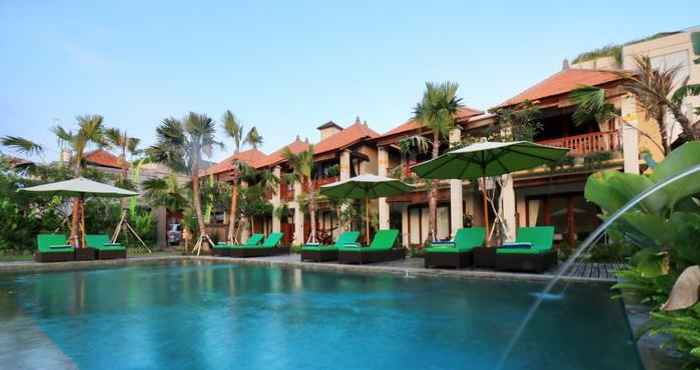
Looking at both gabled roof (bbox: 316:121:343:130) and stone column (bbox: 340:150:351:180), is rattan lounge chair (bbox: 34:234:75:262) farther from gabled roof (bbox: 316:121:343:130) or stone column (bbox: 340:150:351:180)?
gabled roof (bbox: 316:121:343:130)

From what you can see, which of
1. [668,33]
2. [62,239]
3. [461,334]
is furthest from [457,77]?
[62,239]

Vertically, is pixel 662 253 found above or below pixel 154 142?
below

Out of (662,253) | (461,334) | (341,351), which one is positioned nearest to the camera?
(662,253)

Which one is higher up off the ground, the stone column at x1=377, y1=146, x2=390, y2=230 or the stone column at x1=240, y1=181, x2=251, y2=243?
the stone column at x1=377, y1=146, x2=390, y2=230

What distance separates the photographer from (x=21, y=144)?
1762cm

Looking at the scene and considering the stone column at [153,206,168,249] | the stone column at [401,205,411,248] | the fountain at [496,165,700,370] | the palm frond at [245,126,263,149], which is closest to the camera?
the fountain at [496,165,700,370]

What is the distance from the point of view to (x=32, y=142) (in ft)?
58.7

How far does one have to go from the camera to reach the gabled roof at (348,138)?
2152cm

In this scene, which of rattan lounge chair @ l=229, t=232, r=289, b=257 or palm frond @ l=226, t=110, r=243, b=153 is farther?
palm frond @ l=226, t=110, r=243, b=153

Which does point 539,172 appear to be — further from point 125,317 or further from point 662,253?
point 125,317

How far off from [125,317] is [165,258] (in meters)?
12.1

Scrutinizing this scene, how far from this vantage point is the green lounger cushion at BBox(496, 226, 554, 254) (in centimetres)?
896

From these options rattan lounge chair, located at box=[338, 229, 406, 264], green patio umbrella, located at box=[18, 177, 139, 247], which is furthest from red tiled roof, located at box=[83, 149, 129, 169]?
rattan lounge chair, located at box=[338, 229, 406, 264]

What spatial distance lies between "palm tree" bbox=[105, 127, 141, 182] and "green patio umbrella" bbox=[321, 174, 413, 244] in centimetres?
1342
